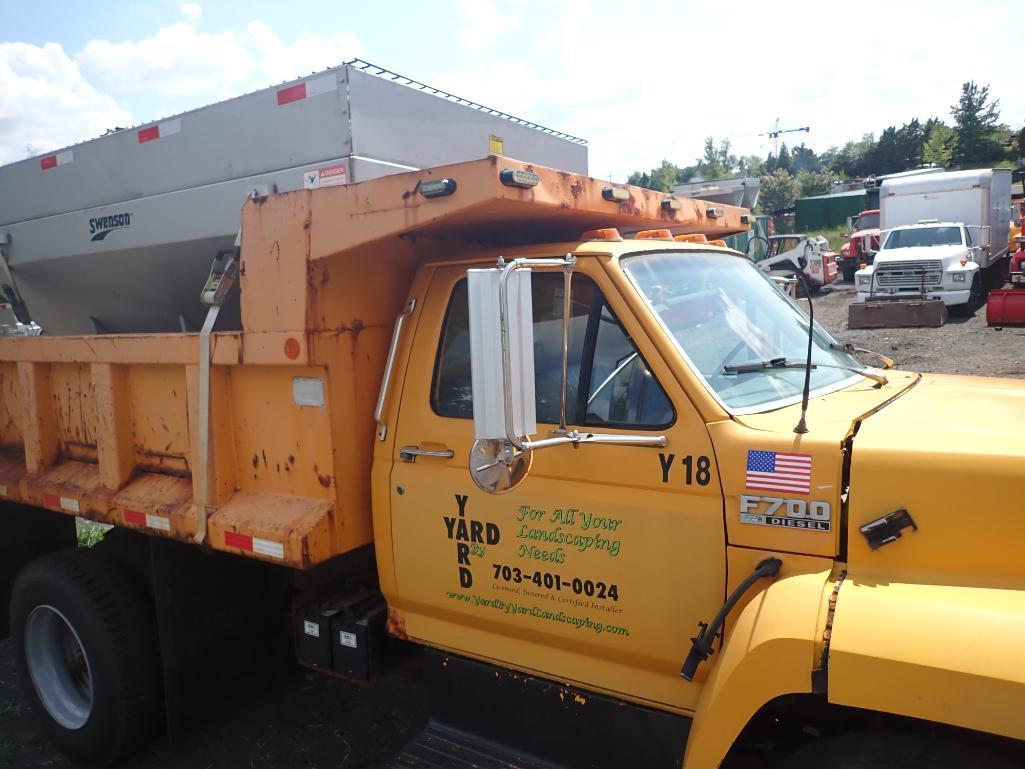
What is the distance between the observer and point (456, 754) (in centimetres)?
285

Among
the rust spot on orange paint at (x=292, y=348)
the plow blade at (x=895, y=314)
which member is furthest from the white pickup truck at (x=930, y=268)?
the rust spot on orange paint at (x=292, y=348)

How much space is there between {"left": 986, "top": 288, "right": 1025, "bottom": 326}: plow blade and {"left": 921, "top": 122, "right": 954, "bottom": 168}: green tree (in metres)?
37.1

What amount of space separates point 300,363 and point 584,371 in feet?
3.56

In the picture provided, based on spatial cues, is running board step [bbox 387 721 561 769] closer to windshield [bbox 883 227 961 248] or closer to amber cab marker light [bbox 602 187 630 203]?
amber cab marker light [bbox 602 187 630 203]

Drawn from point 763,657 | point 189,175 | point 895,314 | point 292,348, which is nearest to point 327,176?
point 292,348

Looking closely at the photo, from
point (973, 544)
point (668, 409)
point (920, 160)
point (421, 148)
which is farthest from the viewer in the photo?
point (920, 160)

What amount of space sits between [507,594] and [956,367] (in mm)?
10798

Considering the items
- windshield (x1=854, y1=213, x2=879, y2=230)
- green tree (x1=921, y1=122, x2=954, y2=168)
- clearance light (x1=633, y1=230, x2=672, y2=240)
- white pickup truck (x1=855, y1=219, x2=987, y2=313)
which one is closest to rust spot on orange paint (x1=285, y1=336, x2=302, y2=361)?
clearance light (x1=633, y1=230, x2=672, y2=240)

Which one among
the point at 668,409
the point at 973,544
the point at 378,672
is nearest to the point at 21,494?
the point at 378,672

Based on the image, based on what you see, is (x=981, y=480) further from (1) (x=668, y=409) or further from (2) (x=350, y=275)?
(2) (x=350, y=275)

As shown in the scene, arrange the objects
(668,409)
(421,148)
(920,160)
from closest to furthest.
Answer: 1. (668,409)
2. (421,148)
3. (920,160)

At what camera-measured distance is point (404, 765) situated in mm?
2844

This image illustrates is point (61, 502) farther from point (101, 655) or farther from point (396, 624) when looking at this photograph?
point (396, 624)

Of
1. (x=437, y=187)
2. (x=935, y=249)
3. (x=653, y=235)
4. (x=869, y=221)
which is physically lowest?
(x=653, y=235)
